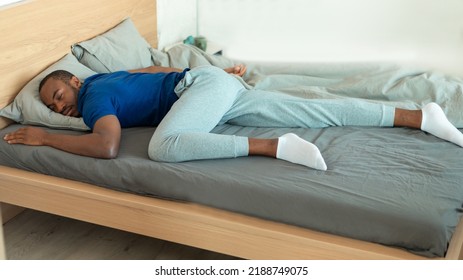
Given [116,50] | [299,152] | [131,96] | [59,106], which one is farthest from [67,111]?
[299,152]

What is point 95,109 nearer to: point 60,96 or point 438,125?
point 60,96

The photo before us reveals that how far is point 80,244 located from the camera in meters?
2.26

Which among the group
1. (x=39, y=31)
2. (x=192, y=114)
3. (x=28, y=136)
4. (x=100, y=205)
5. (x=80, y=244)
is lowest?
(x=80, y=244)

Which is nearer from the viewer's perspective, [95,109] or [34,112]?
[95,109]

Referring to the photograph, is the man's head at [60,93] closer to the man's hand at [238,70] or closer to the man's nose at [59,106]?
the man's nose at [59,106]

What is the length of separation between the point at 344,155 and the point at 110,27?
4.52ft

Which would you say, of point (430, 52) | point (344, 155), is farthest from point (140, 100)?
point (430, 52)

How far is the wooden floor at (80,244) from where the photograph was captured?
2191 millimetres

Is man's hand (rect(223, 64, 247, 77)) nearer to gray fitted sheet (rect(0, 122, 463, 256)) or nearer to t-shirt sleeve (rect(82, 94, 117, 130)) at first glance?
gray fitted sheet (rect(0, 122, 463, 256))

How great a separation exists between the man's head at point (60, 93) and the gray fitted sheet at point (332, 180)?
209 mm

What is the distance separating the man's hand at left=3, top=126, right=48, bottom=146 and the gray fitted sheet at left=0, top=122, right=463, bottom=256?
0.09 feet

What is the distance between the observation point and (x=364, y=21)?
3066 mm

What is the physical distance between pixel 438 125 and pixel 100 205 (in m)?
1.24

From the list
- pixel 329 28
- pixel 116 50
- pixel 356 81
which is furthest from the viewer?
pixel 329 28
